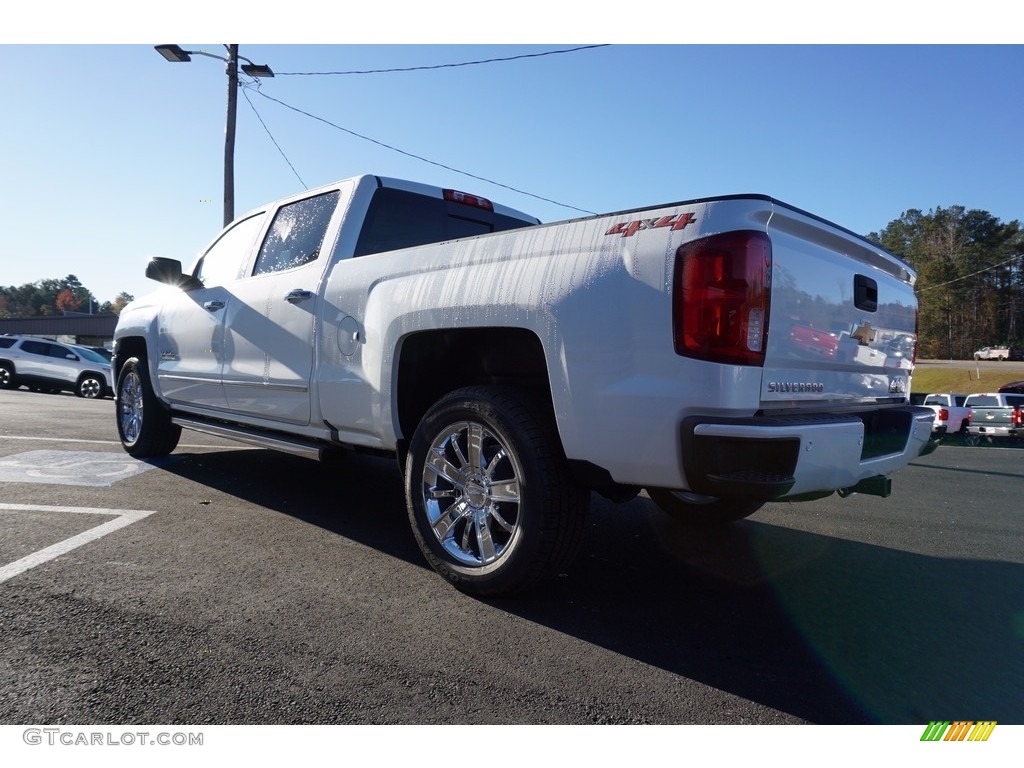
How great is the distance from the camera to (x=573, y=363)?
2520 millimetres

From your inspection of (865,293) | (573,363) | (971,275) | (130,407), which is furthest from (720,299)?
(971,275)

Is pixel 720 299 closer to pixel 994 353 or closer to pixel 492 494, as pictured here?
pixel 492 494

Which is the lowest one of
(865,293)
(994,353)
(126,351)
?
(126,351)

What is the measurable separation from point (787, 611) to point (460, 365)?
1.89 m

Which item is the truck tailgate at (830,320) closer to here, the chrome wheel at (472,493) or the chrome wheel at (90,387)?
the chrome wheel at (472,493)

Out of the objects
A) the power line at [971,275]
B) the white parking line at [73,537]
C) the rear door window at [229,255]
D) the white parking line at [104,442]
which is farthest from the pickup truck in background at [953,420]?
the power line at [971,275]

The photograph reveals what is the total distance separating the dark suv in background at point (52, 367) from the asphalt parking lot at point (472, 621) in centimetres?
1517

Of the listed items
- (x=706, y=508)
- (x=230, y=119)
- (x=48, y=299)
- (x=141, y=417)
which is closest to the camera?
(x=706, y=508)

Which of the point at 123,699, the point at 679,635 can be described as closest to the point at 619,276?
the point at 679,635

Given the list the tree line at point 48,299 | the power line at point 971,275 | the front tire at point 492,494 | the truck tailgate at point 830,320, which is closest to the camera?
the truck tailgate at point 830,320

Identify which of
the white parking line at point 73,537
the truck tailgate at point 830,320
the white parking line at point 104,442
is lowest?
the white parking line at point 104,442

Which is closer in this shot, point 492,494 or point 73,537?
point 492,494

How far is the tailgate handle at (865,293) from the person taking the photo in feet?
9.40

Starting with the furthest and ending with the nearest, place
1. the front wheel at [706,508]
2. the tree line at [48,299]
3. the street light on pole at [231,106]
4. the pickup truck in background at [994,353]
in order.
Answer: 1. the tree line at [48,299]
2. the pickup truck in background at [994,353]
3. the street light on pole at [231,106]
4. the front wheel at [706,508]
